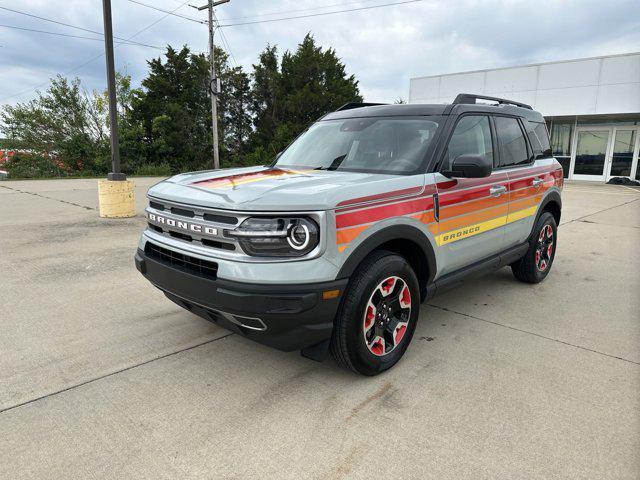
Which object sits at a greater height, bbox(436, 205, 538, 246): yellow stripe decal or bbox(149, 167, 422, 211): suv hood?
bbox(149, 167, 422, 211): suv hood

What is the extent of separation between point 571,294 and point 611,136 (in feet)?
63.4

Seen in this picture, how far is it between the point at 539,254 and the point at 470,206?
192cm

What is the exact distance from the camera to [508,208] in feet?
13.4

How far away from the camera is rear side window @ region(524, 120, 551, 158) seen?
467cm

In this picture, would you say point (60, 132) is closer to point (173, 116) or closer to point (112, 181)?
point (173, 116)

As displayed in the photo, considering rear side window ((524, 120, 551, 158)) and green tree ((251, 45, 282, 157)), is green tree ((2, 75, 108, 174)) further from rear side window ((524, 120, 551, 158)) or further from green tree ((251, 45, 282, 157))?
rear side window ((524, 120, 551, 158))

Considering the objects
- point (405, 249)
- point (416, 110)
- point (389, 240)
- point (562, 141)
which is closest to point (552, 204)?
point (416, 110)

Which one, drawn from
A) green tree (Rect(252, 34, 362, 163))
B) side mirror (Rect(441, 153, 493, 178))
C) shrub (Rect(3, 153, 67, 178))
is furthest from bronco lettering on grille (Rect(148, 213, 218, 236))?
green tree (Rect(252, 34, 362, 163))

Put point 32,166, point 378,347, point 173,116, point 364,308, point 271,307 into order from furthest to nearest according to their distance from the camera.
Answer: point 173,116, point 32,166, point 378,347, point 364,308, point 271,307

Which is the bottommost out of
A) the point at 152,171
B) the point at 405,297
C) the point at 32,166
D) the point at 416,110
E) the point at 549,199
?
the point at 405,297

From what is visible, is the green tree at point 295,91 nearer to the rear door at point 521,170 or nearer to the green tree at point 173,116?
the green tree at point 173,116

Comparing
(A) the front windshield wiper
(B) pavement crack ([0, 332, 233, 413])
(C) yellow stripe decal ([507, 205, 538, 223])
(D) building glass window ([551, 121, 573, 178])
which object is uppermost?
(D) building glass window ([551, 121, 573, 178])

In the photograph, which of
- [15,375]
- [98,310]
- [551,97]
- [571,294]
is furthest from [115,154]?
[551,97]

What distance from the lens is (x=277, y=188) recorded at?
8.59 ft
